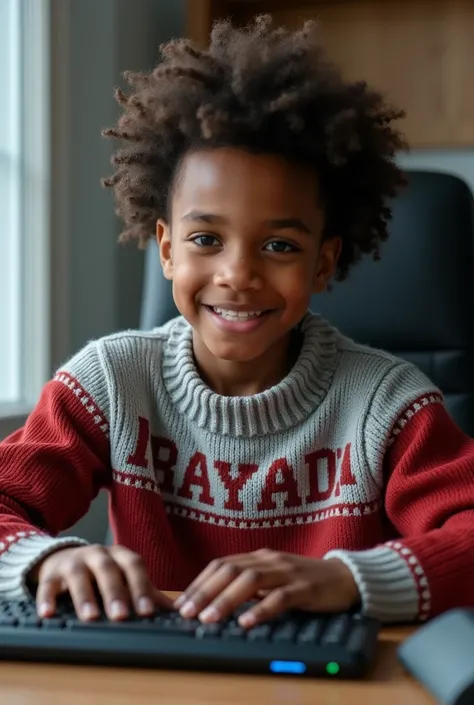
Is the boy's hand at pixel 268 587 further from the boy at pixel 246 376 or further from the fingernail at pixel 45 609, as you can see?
the boy at pixel 246 376

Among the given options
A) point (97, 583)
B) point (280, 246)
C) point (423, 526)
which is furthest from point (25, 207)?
point (97, 583)

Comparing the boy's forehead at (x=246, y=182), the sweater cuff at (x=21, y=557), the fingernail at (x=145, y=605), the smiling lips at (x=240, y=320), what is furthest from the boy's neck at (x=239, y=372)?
the fingernail at (x=145, y=605)

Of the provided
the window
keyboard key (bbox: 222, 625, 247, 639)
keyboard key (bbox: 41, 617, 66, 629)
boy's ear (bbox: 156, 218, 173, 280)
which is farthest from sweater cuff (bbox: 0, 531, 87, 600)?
the window

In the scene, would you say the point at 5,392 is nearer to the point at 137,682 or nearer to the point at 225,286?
the point at 225,286

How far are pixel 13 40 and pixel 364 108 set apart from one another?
102 cm

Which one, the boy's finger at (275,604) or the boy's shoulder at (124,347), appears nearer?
the boy's finger at (275,604)

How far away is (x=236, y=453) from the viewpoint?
116 cm

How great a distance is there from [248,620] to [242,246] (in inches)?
19.1

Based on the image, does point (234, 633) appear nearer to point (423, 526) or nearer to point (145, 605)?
point (145, 605)

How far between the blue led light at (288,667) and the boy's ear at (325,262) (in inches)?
25.4

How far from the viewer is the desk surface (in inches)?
23.0

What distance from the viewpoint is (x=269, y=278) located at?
108 centimetres

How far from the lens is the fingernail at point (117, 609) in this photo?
2.28 feet

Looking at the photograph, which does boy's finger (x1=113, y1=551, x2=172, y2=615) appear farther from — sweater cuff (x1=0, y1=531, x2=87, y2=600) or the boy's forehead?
the boy's forehead
